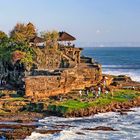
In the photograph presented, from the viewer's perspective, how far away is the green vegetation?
2016 inches

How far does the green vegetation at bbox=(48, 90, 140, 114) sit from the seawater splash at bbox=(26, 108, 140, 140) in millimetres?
1628

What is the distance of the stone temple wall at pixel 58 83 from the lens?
58.4 m

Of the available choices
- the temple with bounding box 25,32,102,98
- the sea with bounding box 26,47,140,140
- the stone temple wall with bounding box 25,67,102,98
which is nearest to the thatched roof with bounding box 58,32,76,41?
the temple with bounding box 25,32,102,98

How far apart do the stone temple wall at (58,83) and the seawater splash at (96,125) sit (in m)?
9.55

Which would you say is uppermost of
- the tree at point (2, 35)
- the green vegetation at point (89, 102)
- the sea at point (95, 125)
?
the tree at point (2, 35)

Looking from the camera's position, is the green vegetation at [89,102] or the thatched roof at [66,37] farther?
the thatched roof at [66,37]

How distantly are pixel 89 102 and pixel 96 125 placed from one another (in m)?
7.73

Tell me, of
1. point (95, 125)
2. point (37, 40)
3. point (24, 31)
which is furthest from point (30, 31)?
point (95, 125)

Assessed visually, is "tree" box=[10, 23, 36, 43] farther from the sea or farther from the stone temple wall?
the sea

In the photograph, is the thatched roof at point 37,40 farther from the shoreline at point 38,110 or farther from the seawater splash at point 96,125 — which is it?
the seawater splash at point 96,125

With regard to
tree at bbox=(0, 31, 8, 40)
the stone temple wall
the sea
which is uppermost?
tree at bbox=(0, 31, 8, 40)

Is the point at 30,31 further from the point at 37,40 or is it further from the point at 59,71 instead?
the point at 59,71

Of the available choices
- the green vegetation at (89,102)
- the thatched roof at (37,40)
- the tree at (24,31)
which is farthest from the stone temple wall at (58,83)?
the tree at (24,31)

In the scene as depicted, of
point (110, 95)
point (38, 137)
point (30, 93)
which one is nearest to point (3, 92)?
point (30, 93)
